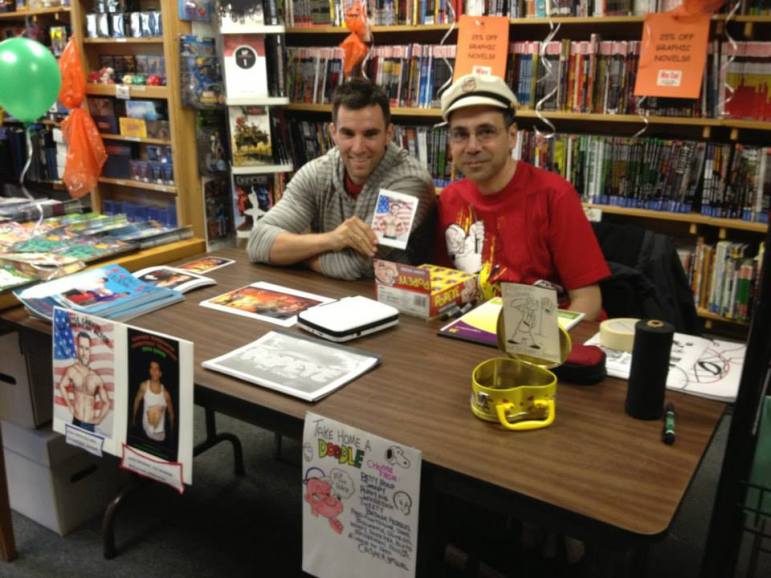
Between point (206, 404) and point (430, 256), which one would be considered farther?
point (430, 256)

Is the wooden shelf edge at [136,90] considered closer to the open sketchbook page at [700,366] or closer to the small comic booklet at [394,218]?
the small comic booklet at [394,218]

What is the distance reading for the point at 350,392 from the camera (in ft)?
4.16

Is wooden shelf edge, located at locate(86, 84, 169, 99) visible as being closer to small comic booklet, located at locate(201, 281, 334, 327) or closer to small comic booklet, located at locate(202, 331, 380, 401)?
small comic booklet, located at locate(201, 281, 334, 327)

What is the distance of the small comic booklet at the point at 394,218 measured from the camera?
1870 mm

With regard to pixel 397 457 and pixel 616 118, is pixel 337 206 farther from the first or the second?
pixel 616 118

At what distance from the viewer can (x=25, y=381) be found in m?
1.92

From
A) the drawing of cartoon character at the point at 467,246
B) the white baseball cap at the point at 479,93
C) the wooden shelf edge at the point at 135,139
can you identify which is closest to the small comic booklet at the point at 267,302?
the drawing of cartoon character at the point at 467,246

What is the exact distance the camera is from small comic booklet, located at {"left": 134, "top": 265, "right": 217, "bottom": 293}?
1.84 meters

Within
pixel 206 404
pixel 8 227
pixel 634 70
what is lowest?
pixel 206 404

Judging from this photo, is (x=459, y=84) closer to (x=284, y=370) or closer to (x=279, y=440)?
(x=284, y=370)

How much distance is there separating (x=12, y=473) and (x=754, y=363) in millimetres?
2068

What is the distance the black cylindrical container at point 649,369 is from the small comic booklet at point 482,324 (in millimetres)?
336

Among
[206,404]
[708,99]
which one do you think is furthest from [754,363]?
[708,99]

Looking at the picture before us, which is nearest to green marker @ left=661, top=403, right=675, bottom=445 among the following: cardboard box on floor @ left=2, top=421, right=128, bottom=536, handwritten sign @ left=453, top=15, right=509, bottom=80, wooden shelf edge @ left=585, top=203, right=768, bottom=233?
cardboard box on floor @ left=2, top=421, right=128, bottom=536
